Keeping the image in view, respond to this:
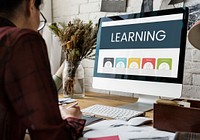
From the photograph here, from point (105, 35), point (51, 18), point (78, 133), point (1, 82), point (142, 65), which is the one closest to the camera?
point (1, 82)

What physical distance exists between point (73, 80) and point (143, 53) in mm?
516

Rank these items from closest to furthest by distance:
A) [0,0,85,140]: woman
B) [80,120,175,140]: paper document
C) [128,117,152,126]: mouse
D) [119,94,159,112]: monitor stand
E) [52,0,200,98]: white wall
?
→ 1. [0,0,85,140]: woman
2. [80,120,175,140]: paper document
3. [128,117,152,126]: mouse
4. [119,94,159,112]: monitor stand
5. [52,0,200,98]: white wall

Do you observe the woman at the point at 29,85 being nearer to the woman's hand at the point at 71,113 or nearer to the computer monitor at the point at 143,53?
the woman's hand at the point at 71,113

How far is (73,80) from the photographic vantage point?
5.15 ft

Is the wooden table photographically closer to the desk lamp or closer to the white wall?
the white wall

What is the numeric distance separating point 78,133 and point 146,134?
22cm

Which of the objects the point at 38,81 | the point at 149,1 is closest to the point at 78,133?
the point at 38,81

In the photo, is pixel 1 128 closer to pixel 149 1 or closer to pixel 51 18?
pixel 149 1

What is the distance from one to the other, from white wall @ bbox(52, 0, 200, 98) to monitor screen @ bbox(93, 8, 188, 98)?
262 millimetres

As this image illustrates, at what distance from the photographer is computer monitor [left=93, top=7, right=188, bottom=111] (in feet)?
3.67

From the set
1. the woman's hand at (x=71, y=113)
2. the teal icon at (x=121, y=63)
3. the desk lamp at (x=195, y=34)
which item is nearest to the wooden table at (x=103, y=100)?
the teal icon at (x=121, y=63)

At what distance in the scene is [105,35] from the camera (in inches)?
55.8

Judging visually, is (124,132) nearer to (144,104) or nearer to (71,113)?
(71,113)

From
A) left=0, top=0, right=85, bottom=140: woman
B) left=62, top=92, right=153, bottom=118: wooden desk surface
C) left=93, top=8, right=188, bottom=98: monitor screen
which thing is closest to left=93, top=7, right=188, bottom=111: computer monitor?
left=93, top=8, right=188, bottom=98: monitor screen
